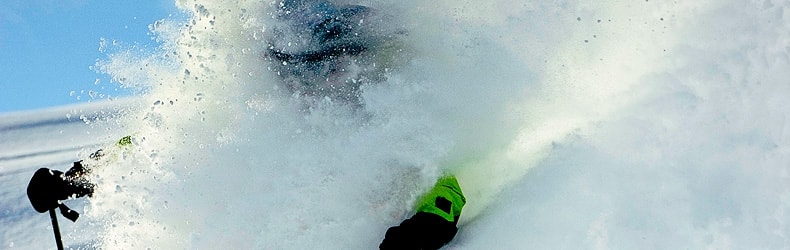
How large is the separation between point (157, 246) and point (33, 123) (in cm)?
2221

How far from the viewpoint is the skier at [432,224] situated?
263cm

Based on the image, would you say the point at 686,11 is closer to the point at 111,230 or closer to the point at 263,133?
the point at 263,133

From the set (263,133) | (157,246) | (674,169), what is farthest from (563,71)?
(157,246)

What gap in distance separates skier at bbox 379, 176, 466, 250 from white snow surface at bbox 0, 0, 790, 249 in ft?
0.60

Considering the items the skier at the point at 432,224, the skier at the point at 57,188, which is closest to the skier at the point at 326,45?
the skier at the point at 432,224

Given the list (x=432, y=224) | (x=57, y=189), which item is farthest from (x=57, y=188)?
(x=432, y=224)

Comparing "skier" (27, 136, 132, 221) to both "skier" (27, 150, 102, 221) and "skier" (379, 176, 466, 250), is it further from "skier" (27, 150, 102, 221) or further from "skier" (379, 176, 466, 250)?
"skier" (379, 176, 466, 250)

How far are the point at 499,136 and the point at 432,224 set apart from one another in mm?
718

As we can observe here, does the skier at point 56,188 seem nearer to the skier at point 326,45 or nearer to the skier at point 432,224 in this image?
the skier at point 326,45

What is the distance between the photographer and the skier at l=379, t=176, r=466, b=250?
2635 millimetres

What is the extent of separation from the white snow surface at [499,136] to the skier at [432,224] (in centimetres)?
18

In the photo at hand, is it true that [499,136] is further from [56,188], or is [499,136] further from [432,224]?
[56,188]

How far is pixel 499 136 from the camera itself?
3.22 metres

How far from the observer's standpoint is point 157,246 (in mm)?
3281
